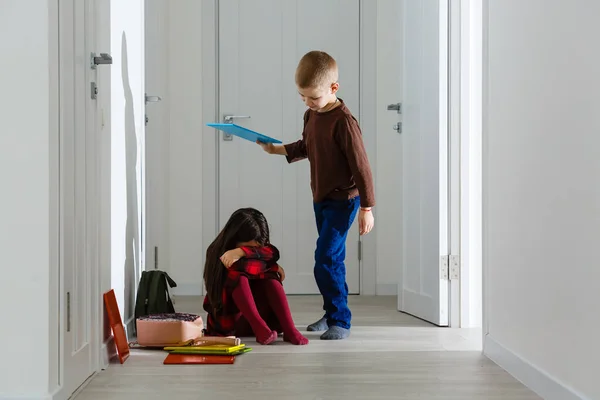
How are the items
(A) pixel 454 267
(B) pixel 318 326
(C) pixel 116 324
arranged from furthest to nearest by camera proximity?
(A) pixel 454 267 < (B) pixel 318 326 < (C) pixel 116 324

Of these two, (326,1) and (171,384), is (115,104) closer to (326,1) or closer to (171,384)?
(171,384)

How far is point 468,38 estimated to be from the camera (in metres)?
3.69

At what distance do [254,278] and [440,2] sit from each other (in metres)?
1.50

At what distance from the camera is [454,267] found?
3.69 meters

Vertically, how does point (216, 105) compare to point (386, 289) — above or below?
above

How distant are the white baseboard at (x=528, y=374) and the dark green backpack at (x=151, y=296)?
4.19 ft

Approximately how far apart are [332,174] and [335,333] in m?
0.64

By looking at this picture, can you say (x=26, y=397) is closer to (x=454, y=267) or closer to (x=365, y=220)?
(x=365, y=220)

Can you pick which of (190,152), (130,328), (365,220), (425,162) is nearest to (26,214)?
(130,328)

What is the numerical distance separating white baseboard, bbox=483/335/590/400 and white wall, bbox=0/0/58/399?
132 cm

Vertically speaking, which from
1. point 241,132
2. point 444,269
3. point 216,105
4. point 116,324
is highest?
point 216,105

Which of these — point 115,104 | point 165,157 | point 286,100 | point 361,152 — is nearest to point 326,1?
point 286,100

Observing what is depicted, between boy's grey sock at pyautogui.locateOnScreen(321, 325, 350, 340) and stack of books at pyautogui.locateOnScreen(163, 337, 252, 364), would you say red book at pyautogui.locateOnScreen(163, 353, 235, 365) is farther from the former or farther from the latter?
boy's grey sock at pyautogui.locateOnScreen(321, 325, 350, 340)

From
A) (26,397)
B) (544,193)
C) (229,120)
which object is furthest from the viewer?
(229,120)
